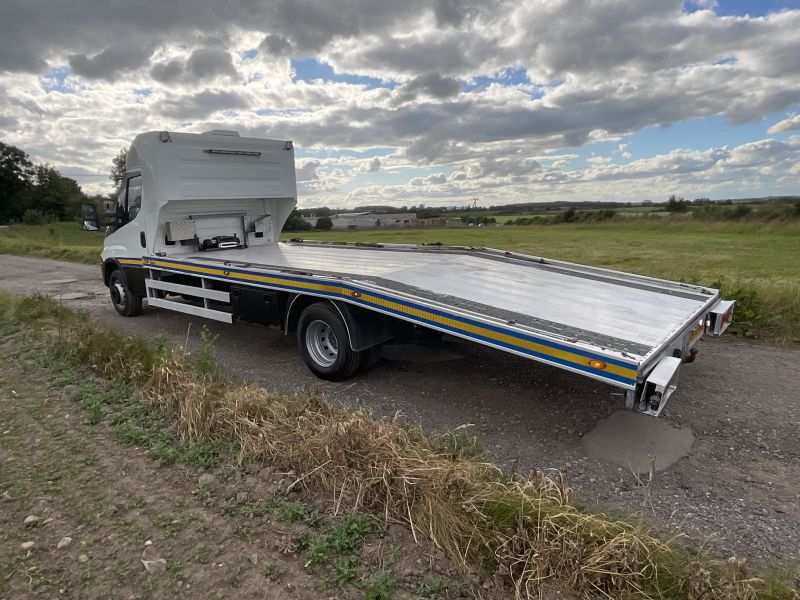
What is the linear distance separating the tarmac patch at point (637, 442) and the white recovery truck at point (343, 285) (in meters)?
0.68

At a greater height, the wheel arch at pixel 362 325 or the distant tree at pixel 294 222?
the distant tree at pixel 294 222

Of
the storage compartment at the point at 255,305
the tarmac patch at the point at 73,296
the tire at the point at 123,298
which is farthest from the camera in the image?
the tarmac patch at the point at 73,296

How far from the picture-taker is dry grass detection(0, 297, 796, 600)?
2559mm

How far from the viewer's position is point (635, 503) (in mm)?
3570

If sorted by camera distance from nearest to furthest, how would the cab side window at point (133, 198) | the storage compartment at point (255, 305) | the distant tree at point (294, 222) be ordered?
the storage compartment at point (255, 305), the cab side window at point (133, 198), the distant tree at point (294, 222)

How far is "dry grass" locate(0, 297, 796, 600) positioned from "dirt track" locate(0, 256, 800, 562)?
0.50m

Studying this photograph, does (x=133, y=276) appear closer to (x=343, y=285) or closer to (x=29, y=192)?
(x=343, y=285)

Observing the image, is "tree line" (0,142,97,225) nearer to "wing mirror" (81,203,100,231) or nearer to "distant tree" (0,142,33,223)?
"distant tree" (0,142,33,223)

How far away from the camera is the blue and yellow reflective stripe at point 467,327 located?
3598mm

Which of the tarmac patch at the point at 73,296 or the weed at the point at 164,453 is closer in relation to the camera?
the weed at the point at 164,453

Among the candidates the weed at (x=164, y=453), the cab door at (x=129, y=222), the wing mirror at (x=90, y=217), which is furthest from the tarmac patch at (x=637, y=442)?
the wing mirror at (x=90, y=217)

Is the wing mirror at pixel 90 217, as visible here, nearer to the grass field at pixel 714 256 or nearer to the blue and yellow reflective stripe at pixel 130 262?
the blue and yellow reflective stripe at pixel 130 262

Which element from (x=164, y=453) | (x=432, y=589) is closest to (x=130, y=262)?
(x=164, y=453)

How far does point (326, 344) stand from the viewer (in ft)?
Answer: 20.0
